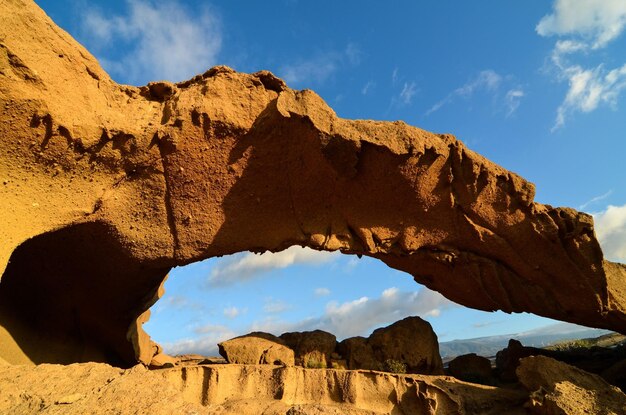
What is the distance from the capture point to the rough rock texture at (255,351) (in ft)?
30.1

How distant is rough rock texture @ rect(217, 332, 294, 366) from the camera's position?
30.1ft

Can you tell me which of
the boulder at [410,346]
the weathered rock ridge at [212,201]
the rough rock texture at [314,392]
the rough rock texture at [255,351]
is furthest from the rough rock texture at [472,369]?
the rough rock texture at [255,351]

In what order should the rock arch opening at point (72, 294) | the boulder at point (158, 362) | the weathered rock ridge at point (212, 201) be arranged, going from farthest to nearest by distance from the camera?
1. the boulder at point (158, 362)
2. the rock arch opening at point (72, 294)
3. the weathered rock ridge at point (212, 201)

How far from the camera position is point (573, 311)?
32.9ft

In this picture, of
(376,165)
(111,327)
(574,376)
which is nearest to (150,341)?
(111,327)

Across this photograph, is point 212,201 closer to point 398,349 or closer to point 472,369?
point 398,349

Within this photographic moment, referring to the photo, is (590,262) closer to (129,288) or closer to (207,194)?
(207,194)

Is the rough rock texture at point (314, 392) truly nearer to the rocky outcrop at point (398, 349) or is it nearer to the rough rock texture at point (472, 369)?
the rocky outcrop at point (398, 349)

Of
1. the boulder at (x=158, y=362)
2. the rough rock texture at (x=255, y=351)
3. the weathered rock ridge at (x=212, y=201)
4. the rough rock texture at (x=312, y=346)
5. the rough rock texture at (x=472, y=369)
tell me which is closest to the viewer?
the weathered rock ridge at (x=212, y=201)

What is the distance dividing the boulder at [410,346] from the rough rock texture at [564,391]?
2.24m

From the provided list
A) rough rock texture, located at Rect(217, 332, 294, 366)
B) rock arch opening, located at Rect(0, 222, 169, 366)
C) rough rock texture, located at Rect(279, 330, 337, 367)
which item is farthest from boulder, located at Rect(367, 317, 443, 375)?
rock arch opening, located at Rect(0, 222, 169, 366)

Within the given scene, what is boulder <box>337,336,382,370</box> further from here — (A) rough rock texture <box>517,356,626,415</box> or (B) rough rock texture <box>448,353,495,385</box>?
(A) rough rock texture <box>517,356,626,415</box>

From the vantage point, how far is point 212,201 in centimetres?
803

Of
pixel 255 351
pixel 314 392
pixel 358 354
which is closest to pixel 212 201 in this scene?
pixel 255 351
